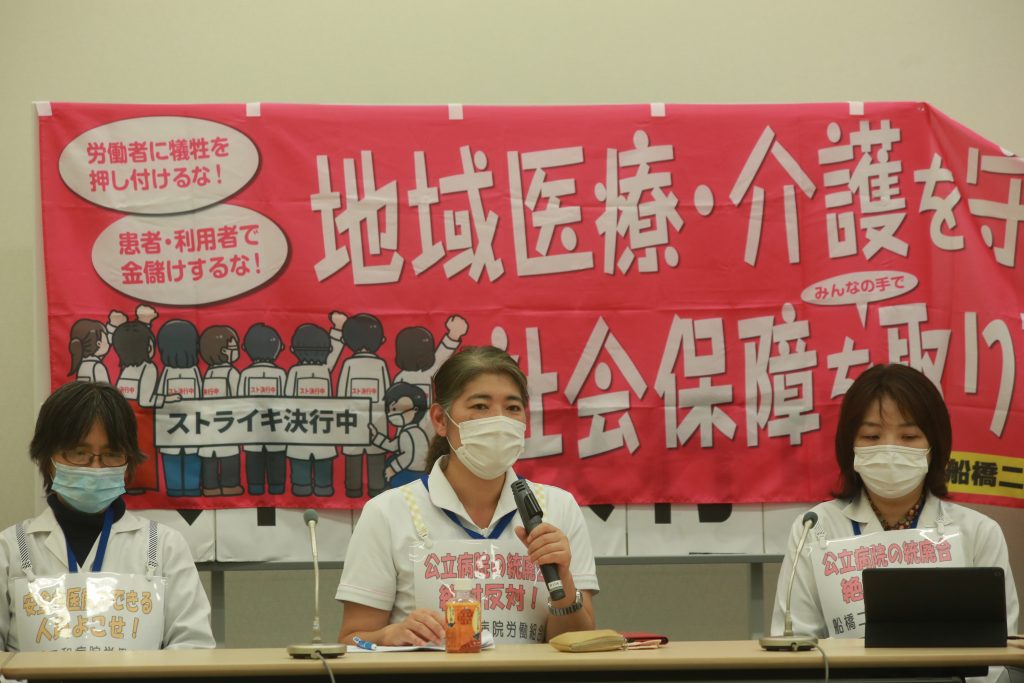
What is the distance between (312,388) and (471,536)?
856 mm

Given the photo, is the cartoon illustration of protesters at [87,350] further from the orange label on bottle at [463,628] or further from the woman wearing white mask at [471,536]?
the orange label on bottle at [463,628]

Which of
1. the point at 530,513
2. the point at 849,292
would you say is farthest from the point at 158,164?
the point at 849,292

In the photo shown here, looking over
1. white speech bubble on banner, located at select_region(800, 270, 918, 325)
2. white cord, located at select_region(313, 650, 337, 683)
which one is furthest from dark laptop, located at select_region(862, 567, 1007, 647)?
white speech bubble on banner, located at select_region(800, 270, 918, 325)

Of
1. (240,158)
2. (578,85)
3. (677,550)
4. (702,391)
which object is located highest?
(578,85)

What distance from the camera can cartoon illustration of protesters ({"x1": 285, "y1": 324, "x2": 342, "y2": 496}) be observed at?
3.59m

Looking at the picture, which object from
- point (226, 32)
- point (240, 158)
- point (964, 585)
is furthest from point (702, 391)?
point (226, 32)

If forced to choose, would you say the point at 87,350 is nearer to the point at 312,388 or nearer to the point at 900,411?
the point at 312,388

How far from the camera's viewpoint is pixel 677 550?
3.68m

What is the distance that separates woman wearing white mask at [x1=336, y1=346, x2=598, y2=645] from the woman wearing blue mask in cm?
52

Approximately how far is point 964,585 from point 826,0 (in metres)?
2.44

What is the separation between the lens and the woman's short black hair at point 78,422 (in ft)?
10.2

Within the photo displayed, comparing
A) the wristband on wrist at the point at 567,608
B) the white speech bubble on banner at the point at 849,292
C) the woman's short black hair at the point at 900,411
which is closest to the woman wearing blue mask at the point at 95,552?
the wristband on wrist at the point at 567,608

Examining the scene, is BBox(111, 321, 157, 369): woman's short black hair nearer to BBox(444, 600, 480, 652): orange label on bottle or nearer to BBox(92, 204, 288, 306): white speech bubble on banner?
BBox(92, 204, 288, 306): white speech bubble on banner

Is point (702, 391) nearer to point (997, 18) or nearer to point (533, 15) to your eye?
point (533, 15)
